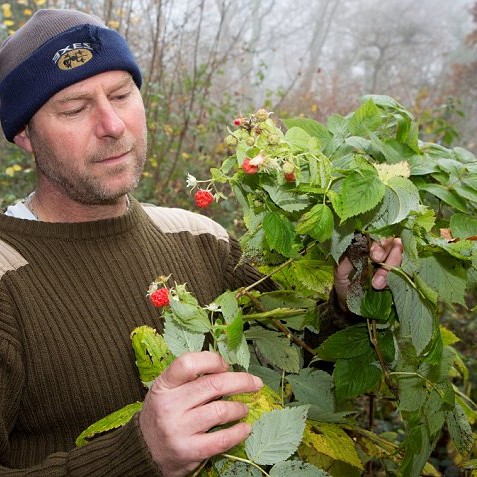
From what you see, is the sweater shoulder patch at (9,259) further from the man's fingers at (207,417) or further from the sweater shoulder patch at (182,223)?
the man's fingers at (207,417)

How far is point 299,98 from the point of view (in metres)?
9.56

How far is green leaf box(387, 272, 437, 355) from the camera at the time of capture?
3.22 feet

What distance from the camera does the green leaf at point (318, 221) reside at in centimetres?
86

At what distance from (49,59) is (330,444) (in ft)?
3.94

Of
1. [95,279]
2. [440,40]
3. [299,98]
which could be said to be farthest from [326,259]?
[440,40]

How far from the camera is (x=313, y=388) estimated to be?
1.24 meters

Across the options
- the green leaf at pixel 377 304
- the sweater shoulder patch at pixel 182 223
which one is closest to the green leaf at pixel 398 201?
the green leaf at pixel 377 304

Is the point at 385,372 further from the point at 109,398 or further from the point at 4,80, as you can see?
the point at 4,80

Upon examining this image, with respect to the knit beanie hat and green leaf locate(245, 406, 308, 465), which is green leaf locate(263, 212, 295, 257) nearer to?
green leaf locate(245, 406, 308, 465)


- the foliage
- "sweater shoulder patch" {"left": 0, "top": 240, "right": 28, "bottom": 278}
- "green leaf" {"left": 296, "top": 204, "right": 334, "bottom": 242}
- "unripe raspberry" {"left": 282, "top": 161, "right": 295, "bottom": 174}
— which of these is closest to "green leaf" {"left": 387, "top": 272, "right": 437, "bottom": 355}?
the foliage

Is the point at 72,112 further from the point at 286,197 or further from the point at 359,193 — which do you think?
the point at 359,193

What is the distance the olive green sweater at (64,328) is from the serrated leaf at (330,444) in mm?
420

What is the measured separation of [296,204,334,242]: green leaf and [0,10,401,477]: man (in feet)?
0.81

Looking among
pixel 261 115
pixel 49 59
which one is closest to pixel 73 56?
pixel 49 59
